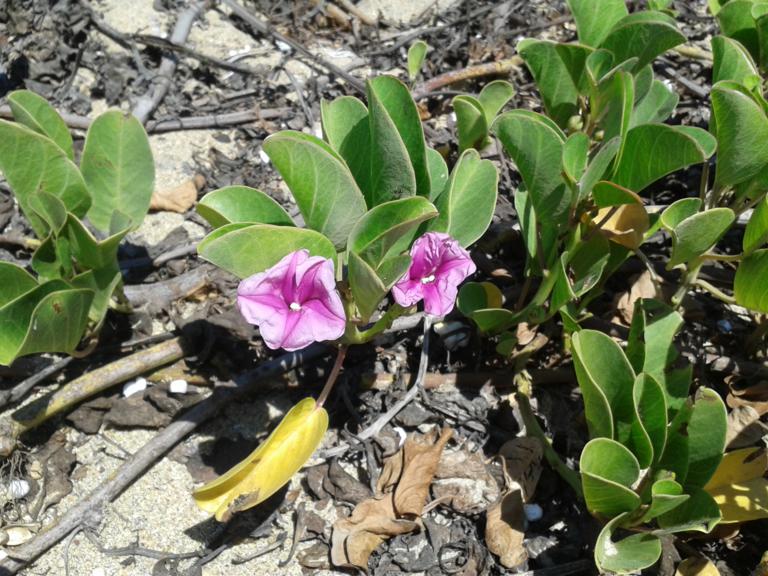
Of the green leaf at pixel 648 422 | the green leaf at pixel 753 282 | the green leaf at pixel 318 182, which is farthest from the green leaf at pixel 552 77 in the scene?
the green leaf at pixel 648 422

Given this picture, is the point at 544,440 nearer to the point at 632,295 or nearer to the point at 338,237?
the point at 632,295

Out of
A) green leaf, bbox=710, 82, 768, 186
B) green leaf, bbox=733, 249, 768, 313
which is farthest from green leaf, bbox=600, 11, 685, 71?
green leaf, bbox=733, 249, 768, 313

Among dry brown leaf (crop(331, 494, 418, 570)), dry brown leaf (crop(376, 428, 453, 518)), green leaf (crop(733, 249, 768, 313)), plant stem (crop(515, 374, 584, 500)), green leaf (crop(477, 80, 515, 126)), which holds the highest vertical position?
green leaf (crop(477, 80, 515, 126))

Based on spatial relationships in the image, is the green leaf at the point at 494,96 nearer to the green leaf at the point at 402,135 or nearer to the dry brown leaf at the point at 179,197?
the green leaf at the point at 402,135

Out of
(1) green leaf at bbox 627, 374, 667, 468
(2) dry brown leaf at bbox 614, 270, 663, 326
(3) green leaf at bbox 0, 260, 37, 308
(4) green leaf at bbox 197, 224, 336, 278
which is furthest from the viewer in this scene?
(2) dry brown leaf at bbox 614, 270, 663, 326

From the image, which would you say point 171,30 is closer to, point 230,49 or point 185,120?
point 230,49

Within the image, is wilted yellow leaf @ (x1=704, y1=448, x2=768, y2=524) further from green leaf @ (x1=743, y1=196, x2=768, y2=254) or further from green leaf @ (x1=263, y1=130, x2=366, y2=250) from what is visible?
green leaf @ (x1=263, y1=130, x2=366, y2=250)
